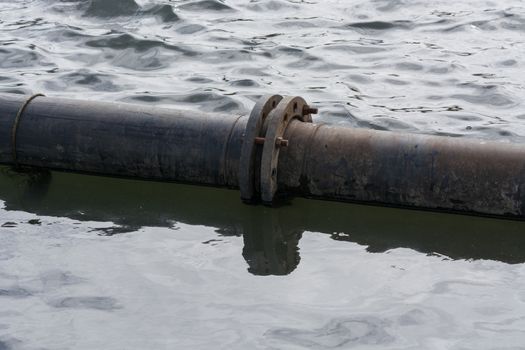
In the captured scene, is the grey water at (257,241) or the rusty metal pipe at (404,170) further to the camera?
the rusty metal pipe at (404,170)

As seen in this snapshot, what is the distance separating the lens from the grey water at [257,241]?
395 cm

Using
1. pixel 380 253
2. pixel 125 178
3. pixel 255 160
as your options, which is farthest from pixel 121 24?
pixel 380 253

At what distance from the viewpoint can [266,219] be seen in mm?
5227

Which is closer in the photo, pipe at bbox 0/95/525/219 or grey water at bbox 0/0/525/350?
grey water at bbox 0/0/525/350

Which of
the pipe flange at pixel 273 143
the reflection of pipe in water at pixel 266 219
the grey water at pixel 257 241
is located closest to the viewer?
the grey water at pixel 257 241

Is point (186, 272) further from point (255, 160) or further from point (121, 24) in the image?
point (121, 24)

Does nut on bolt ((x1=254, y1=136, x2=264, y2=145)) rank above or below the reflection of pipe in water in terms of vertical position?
above

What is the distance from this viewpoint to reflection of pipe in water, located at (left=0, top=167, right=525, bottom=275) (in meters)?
4.84

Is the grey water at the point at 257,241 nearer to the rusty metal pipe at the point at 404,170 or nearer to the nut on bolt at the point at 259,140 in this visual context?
the rusty metal pipe at the point at 404,170

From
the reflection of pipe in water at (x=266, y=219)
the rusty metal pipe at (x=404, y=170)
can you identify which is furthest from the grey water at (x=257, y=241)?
the rusty metal pipe at (x=404, y=170)

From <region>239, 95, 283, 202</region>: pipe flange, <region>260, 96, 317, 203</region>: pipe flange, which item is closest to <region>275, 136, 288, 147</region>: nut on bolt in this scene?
<region>260, 96, 317, 203</region>: pipe flange

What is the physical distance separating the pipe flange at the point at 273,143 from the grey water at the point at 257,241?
250 mm

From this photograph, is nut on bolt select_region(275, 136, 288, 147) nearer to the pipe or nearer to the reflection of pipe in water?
the pipe

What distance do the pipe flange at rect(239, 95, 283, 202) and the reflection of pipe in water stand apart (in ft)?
0.72
